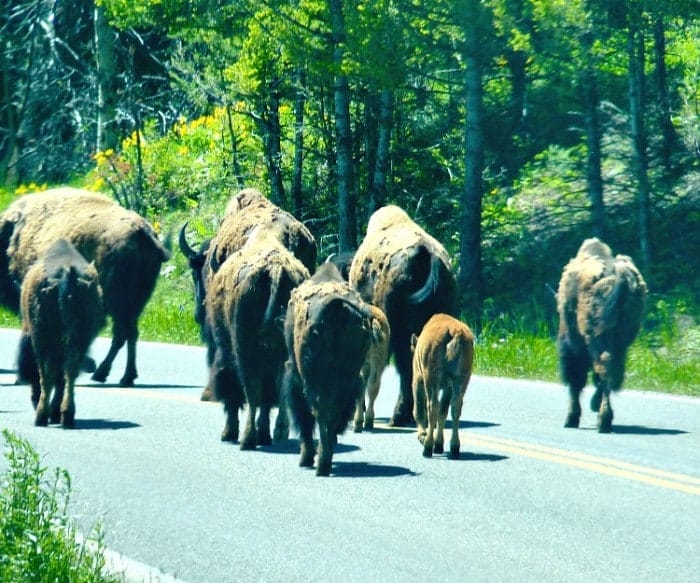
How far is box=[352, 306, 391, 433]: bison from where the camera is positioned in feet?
38.3

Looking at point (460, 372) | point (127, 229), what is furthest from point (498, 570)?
point (127, 229)

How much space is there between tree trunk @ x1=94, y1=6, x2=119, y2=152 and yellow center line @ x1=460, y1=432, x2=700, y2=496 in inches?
871

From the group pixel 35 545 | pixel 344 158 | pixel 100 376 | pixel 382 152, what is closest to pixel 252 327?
pixel 35 545

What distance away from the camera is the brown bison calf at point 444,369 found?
1027cm

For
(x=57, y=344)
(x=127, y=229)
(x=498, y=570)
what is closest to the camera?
(x=498, y=570)

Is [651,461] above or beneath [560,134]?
beneath

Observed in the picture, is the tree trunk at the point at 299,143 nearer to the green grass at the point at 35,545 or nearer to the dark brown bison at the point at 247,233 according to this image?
the dark brown bison at the point at 247,233

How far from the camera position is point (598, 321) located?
12016 millimetres

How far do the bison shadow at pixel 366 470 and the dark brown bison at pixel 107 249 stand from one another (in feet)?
17.2

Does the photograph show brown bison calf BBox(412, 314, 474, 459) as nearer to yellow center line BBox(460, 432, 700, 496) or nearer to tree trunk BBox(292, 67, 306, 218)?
yellow center line BBox(460, 432, 700, 496)

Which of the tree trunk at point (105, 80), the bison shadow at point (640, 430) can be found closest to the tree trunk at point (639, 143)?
the bison shadow at point (640, 430)

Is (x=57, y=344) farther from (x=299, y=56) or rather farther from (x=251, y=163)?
(x=251, y=163)

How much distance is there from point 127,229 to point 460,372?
20.4 ft

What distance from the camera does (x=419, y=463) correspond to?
1046cm
